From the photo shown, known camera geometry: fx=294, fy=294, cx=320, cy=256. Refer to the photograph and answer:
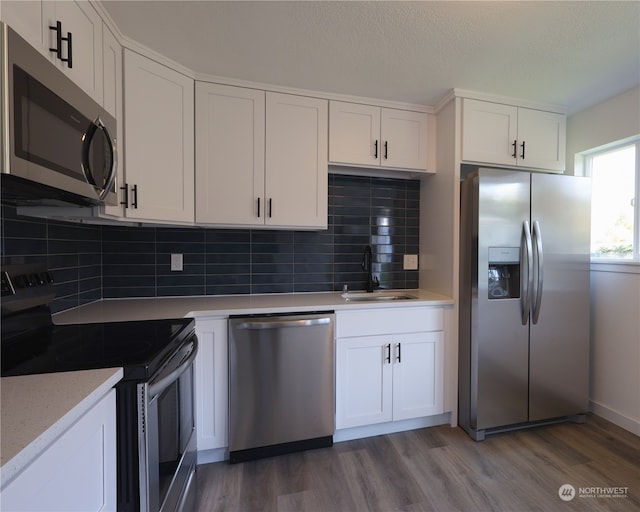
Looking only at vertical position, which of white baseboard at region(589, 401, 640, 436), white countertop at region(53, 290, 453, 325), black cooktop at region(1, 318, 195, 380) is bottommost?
white baseboard at region(589, 401, 640, 436)

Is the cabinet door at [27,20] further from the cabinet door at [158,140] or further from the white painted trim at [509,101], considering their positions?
the white painted trim at [509,101]

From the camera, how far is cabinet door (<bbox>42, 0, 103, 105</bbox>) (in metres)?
1.04

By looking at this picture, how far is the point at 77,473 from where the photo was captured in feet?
2.30

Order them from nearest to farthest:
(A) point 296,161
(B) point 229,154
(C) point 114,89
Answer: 1. (C) point 114,89
2. (B) point 229,154
3. (A) point 296,161

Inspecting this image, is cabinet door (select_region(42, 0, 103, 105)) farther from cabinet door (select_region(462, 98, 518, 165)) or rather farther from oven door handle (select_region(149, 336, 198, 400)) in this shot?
cabinet door (select_region(462, 98, 518, 165))

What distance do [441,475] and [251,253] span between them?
72.9 inches

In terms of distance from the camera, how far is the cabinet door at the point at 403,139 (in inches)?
86.6

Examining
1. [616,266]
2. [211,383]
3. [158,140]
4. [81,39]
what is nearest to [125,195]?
[158,140]

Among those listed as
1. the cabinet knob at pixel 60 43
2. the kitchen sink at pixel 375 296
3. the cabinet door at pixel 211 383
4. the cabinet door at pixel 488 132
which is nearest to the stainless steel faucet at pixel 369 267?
the kitchen sink at pixel 375 296

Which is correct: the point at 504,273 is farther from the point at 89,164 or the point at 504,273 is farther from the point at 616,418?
the point at 89,164

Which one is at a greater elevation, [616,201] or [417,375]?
[616,201]

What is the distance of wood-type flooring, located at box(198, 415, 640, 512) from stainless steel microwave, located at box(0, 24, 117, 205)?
1.59 meters

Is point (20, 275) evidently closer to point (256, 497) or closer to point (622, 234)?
point (256, 497)

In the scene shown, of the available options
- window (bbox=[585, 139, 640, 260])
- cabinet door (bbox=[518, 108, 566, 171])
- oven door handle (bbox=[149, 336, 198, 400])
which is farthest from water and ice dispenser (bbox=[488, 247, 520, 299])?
oven door handle (bbox=[149, 336, 198, 400])
